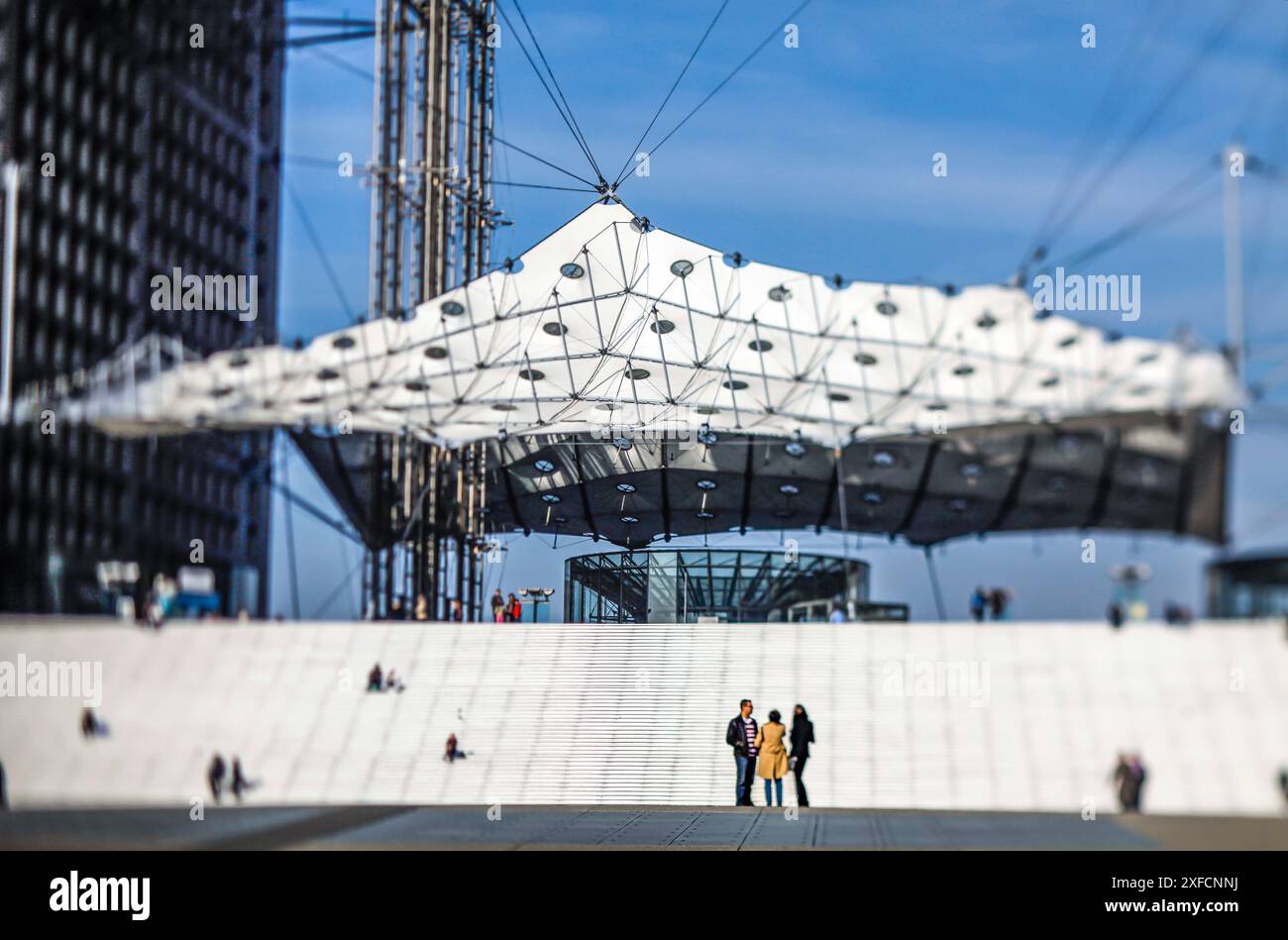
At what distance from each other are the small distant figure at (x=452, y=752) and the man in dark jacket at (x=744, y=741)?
2164mm

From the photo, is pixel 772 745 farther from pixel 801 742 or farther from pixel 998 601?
pixel 998 601

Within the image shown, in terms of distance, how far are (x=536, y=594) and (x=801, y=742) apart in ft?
8.09

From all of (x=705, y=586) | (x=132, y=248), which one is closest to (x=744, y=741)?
(x=705, y=586)

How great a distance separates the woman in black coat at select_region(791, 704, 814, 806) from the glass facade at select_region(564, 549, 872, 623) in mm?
788

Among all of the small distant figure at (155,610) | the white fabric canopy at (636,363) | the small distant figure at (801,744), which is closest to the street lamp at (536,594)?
the white fabric canopy at (636,363)

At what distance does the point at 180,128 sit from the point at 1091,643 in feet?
26.3

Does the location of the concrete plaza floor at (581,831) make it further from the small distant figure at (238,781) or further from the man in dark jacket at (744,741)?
the man in dark jacket at (744,741)

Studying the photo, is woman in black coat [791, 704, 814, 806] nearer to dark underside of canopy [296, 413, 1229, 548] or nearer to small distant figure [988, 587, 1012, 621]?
dark underside of canopy [296, 413, 1229, 548]

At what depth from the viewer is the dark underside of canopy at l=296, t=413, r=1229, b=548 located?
11898 millimetres

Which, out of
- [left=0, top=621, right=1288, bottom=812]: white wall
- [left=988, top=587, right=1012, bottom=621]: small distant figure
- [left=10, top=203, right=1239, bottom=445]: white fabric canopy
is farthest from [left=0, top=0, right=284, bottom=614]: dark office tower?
[left=988, top=587, right=1012, bottom=621]: small distant figure
